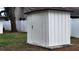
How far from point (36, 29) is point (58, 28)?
19 cm

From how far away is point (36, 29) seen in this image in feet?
32.2

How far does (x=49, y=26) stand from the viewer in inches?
386

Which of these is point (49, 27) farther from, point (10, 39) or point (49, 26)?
point (10, 39)

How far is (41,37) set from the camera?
9812mm

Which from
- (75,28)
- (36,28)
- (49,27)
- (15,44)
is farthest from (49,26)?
(15,44)

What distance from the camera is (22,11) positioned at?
9.78 meters

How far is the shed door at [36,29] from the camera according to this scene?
980 cm

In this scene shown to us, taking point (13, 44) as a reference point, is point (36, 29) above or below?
above

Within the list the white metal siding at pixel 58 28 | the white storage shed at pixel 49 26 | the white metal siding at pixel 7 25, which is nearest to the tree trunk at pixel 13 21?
the white metal siding at pixel 7 25

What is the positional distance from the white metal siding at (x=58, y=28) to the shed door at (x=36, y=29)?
9 centimetres

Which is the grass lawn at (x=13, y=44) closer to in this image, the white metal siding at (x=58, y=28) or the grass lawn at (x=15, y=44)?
the grass lawn at (x=15, y=44)

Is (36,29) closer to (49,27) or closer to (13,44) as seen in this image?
(49,27)
